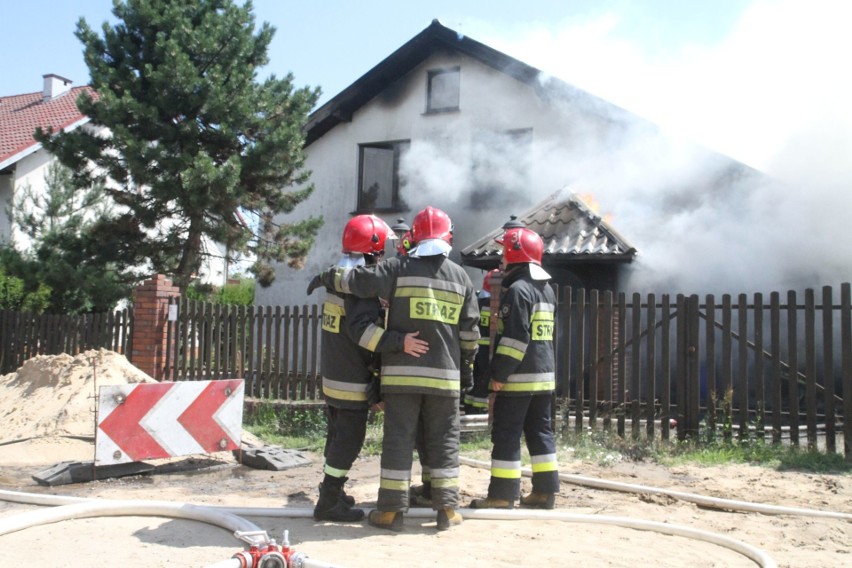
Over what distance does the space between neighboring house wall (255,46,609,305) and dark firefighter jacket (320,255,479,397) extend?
9346mm

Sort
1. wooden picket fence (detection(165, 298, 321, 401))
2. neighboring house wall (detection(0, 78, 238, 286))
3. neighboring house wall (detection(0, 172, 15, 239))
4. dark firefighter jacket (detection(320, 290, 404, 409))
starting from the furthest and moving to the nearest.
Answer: neighboring house wall (detection(0, 172, 15, 239)) → neighboring house wall (detection(0, 78, 238, 286)) → wooden picket fence (detection(165, 298, 321, 401)) → dark firefighter jacket (detection(320, 290, 404, 409))

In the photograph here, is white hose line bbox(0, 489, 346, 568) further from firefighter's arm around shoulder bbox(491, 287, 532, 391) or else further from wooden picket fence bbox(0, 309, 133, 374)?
wooden picket fence bbox(0, 309, 133, 374)

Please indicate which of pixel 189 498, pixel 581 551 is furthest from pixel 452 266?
pixel 189 498

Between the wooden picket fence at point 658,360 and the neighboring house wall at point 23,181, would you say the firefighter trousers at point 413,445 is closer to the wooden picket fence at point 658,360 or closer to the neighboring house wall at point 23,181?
the wooden picket fence at point 658,360

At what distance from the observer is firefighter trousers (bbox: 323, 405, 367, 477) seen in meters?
4.79

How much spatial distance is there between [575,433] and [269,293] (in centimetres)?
1038

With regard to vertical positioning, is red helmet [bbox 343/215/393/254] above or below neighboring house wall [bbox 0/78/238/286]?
below

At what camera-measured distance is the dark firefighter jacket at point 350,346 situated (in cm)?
470

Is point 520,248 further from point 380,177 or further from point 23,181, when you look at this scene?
point 23,181

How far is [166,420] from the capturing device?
6.44m

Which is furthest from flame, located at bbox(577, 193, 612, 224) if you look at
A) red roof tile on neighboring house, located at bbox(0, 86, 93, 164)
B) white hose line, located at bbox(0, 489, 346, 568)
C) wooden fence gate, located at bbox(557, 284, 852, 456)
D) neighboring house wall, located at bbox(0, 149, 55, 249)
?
red roof tile on neighboring house, located at bbox(0, 86, 93, 164)

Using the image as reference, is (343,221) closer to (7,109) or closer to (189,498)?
(189,498)

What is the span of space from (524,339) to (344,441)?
133 centimetres

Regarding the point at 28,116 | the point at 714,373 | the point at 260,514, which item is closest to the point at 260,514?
the point at 260,514
